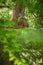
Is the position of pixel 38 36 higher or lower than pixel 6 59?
higher

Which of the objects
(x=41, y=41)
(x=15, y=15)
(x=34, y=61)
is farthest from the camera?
(x=15, y=15)

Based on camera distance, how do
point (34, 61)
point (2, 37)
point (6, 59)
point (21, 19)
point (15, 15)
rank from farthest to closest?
point (15, 15), point (21, 19), point (6, 59), point (34, 61), point (2, 37)

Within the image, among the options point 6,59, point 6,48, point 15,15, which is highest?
point 6,48

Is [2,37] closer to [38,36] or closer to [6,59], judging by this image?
[38,36]

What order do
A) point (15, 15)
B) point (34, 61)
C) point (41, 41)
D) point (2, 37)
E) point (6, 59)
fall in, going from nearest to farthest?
point (41, 41) → point (2, 37) → point (34, 61) → point (6, 59) → point (15, 15)

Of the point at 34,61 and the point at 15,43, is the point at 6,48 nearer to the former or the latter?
the point at 15,43

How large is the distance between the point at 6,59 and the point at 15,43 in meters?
1.47

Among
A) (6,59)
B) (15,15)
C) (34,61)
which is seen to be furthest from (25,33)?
(15,15)

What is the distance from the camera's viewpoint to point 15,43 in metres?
0.67

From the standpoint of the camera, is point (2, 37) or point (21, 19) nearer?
point (2, 37)

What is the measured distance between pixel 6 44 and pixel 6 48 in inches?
1.0

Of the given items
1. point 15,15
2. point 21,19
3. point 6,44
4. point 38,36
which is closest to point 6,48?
point 6,44

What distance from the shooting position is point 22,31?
0.64 m

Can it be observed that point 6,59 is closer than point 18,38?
No
